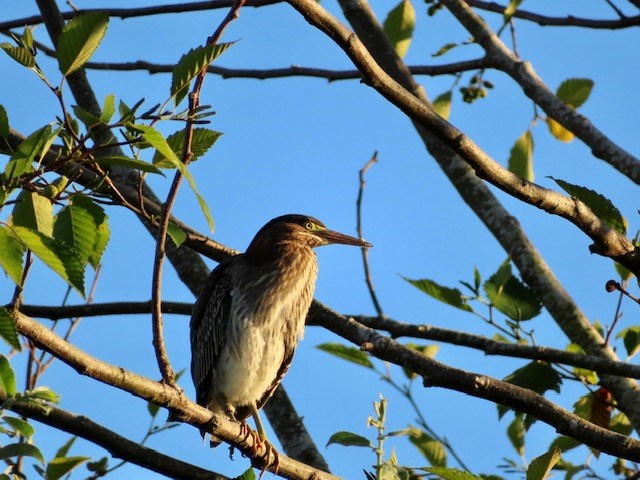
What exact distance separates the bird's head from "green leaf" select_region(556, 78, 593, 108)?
5.39ft

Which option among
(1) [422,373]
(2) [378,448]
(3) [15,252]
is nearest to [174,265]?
(1) [422,373]

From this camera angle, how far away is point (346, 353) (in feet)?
17.0

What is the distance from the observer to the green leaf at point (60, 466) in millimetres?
3512

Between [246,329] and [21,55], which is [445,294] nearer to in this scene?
[246,329]

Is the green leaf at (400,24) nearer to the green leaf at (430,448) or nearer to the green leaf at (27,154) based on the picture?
the green leaf at (430,448)

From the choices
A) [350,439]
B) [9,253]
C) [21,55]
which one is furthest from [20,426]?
[350,439]

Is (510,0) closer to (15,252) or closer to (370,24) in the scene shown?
(370,24)

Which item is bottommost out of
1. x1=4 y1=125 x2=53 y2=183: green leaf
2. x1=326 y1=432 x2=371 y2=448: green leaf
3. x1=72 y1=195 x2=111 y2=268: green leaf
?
x1=326 y1=432 x2=371 y2=448: green leaf

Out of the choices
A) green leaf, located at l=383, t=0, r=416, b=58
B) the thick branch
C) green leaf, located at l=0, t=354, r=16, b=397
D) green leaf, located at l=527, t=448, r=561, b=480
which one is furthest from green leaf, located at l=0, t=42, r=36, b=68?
green leaf, located at l=383, t=0, r=416, b=58

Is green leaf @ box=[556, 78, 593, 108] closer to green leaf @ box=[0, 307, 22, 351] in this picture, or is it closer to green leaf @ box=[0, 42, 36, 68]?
green leaf @ box=[0, 42, 36, 68]

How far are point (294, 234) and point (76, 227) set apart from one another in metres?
3.45

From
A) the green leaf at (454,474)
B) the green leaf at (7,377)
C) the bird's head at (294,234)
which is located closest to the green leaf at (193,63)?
the green leaf at (7,377)

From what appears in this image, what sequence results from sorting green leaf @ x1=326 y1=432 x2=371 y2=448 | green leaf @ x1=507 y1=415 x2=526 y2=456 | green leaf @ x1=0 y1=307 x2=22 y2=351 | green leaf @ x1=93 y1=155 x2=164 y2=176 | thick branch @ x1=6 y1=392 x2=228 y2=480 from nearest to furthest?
green leaf @ x1=0 y1=307 x2=22 y2=351 → green leaf @ x1=93 y1=155 x2=164 y2=176 → thick branch @ x1=6 y1=392 x2=228 y2=480 → green leaf @ x1=326 y1=432 x2=371 y2=448 → green leaf @ x1=507 y1=415 x2=526 y2=456

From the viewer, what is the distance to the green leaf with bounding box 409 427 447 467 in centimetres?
536
